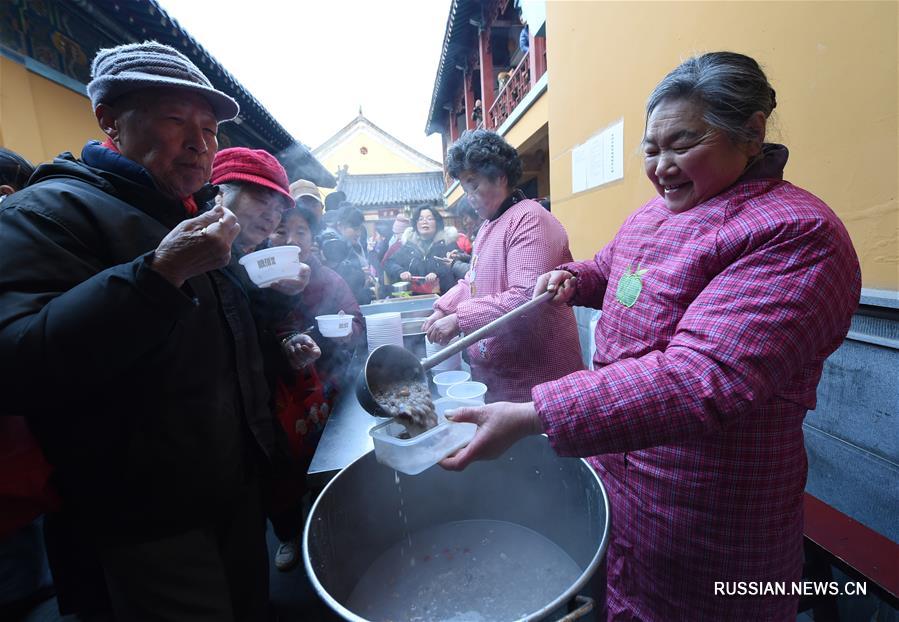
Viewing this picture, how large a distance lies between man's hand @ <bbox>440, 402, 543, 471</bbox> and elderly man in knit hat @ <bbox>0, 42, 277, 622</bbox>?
85cm

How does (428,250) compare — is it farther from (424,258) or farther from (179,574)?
(179,574)

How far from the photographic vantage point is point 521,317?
2168 millimetres

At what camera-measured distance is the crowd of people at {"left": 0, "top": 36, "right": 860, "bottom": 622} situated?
89 cm

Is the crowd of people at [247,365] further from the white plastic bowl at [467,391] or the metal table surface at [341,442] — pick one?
the white plastic bowl at [467,391]

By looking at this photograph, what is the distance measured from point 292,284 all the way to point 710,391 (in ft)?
6.82

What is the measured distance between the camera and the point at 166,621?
1299 mm

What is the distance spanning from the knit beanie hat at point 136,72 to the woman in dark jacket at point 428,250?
16.5 feet

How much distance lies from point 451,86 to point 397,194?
47.5ft

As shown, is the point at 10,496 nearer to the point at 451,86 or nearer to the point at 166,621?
the point at 166,621

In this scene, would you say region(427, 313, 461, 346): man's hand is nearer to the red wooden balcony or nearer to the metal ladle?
the metal ladle

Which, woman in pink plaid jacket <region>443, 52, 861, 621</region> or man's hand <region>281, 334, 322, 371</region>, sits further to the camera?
man's hand <region>281, 334, 322, 371</region>

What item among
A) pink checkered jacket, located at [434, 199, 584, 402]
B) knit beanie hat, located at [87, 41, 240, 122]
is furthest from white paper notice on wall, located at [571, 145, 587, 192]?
knit beanie hat, located at [87, 41, 240, 122]

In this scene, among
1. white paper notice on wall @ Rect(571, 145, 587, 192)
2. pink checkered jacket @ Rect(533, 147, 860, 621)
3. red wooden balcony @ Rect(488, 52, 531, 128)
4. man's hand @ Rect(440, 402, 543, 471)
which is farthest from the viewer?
red wooden balcony @ Rect(488, 52, 531, 128)

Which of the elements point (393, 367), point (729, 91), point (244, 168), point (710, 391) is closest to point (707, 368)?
point (710, 391)
